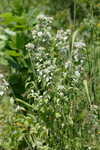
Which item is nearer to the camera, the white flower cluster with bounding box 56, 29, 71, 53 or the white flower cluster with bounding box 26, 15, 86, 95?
the white flower cluster with bounding box 26, 15, 86, 95

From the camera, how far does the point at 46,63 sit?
251cm

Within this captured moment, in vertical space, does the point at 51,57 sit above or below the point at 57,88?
above

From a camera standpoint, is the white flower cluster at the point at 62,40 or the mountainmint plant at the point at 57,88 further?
the white flower cluster at the point at 62,40

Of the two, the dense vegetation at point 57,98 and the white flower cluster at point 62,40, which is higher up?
the white flower cluster at point 62,40

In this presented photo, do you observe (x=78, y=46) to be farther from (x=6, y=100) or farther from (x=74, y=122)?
(x=6, y=100)

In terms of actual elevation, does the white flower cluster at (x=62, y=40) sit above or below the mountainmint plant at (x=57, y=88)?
above

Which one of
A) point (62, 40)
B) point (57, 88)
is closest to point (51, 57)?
point (62, 40)

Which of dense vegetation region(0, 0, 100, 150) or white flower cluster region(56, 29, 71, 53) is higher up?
white flower cluster region(56, 29, 71, 53)

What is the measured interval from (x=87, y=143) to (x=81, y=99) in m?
0.29

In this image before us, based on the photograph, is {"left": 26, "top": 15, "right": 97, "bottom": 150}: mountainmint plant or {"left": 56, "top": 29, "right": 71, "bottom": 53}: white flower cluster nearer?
{"left": 26, "top": 15, "right": 97, "bottom": 150}: mountainmint plant

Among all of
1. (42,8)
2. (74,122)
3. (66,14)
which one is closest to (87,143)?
(74,122)

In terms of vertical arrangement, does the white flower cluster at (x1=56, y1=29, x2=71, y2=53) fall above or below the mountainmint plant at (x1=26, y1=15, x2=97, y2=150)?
above

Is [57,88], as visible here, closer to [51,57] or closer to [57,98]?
[57,98]

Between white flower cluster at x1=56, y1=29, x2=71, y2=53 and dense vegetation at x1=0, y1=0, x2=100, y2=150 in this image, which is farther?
white flower cluster at x1=56, y1=29, x2=71, y2=53
